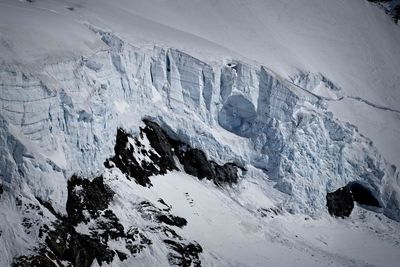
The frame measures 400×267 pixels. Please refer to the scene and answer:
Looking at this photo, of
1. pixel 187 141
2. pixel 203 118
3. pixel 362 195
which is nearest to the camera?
pixel 187 141

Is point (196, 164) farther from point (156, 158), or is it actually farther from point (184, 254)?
point (184, 254)

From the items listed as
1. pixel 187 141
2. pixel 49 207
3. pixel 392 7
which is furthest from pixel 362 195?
pixel 392 7

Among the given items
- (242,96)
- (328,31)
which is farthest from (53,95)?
(328,31)

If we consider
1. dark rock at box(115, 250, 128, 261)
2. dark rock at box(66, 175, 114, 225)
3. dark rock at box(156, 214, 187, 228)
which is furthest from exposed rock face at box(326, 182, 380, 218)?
dark rock at box(115, 250, 128, 261)

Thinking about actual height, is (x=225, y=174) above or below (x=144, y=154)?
below

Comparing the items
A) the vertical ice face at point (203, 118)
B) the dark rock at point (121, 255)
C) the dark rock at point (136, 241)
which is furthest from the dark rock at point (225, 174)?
the dark rock at point (121, 255)
